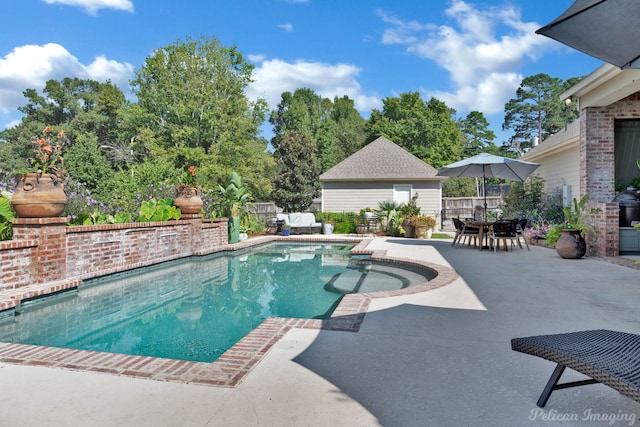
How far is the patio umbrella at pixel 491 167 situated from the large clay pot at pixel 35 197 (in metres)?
9.36

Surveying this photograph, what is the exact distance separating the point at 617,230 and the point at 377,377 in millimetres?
8213

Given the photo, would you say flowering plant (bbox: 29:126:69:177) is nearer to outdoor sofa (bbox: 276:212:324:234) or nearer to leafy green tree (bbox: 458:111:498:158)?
outdoor sofa (bbox: 276:212:324:234)

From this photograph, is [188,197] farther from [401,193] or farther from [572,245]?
[401,193]

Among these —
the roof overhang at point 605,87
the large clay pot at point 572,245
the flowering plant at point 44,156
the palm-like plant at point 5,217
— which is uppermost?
the roof overhang at point 605,87

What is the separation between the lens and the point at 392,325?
3.87 meters

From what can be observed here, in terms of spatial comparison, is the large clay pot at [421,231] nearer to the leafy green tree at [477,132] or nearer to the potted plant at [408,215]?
the potted plant at [408,215]

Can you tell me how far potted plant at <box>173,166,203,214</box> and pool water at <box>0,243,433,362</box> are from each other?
144 centimetres

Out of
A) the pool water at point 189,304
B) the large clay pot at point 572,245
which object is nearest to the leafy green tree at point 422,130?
the large clay pot at point 572,245

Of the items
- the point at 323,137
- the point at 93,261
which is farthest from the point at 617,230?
the point at 323,137

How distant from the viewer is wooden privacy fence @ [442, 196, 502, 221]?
67.6 ft

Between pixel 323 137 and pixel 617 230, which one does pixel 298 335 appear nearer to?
pixel 617 230

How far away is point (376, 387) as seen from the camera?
101 inches

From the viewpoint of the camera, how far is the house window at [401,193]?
61.4 feet

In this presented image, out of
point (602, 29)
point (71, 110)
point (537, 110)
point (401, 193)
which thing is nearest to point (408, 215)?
point (401, 193)
